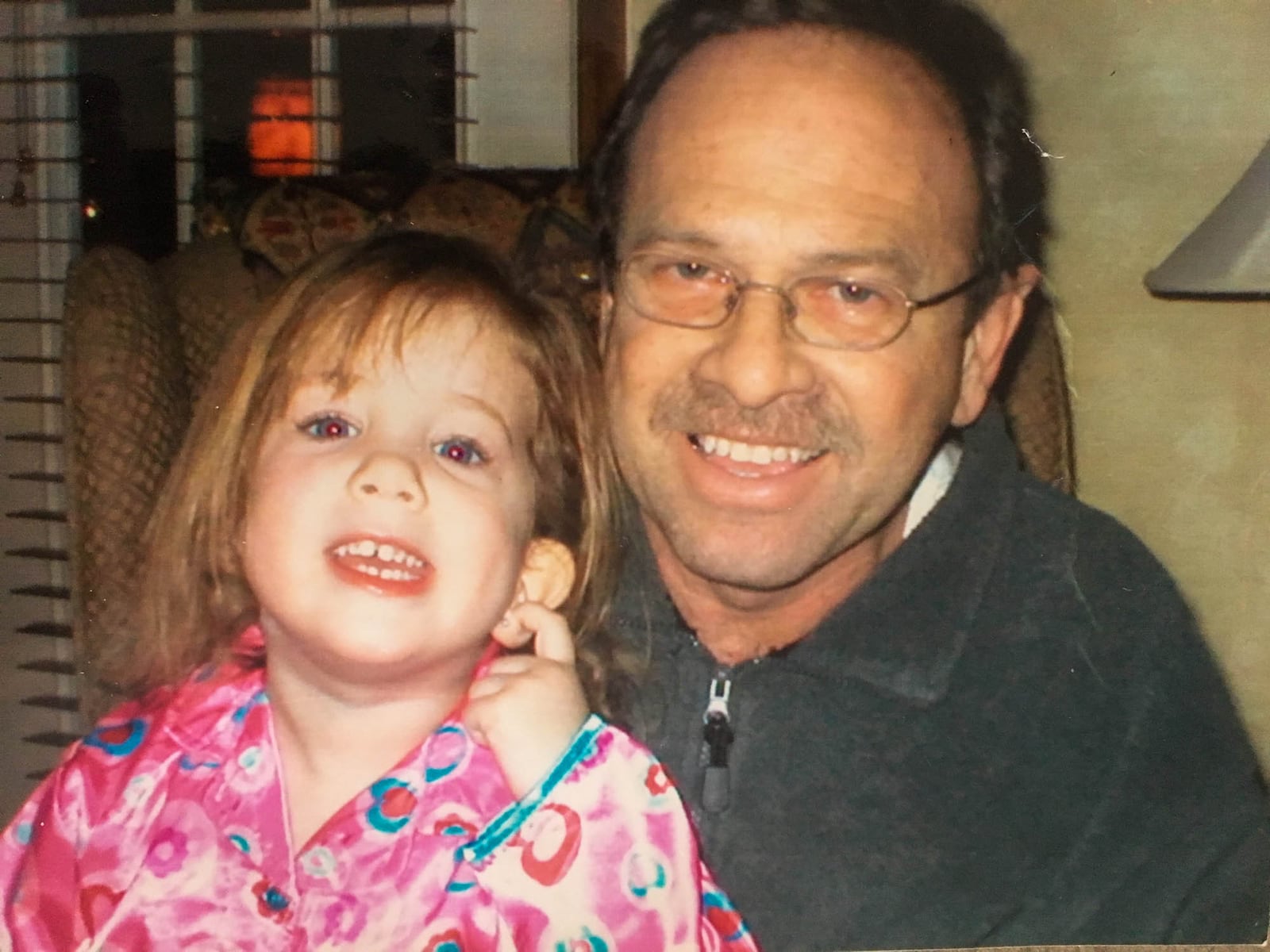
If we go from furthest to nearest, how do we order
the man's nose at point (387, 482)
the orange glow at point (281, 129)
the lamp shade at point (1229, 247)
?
the lamp shade at point (1229, 247)
the orange glow at point (281, 129)
the man's nose at point (387, 482)

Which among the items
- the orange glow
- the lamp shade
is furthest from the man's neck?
the orange glow

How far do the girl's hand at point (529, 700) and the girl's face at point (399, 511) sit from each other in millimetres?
23

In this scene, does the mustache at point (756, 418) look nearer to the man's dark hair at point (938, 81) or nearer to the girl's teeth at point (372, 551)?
the man's dark hair at point (938, 81)

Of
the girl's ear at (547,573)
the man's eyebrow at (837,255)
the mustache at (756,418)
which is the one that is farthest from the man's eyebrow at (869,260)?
the girl's ear at (547,573)

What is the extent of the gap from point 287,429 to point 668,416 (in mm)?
325

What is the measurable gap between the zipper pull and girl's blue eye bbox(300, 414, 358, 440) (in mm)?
414

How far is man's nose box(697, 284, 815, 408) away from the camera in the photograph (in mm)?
996

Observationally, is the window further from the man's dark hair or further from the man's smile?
the man's smile

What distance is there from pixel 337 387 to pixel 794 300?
38 centimetres

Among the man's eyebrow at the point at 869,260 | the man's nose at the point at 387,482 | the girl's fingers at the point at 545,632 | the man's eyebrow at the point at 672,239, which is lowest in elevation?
the girl's fingers at the point at 545,632

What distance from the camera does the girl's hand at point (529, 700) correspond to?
3.11ft

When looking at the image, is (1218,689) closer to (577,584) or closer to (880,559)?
(880,559)

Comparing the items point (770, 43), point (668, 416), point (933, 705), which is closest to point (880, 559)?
point (933, 705)

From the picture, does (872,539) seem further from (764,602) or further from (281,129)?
(281,129)
